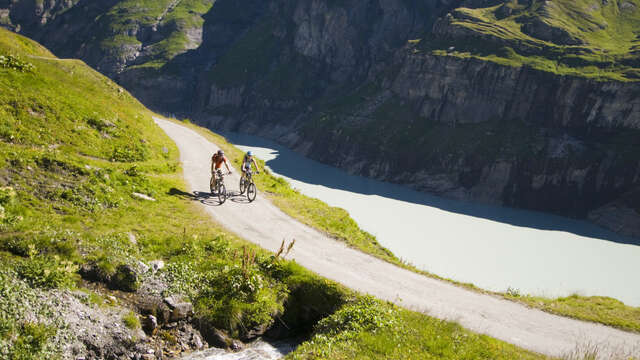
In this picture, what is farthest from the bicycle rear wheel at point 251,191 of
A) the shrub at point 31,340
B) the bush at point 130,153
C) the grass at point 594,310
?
the shrub at point 31,340

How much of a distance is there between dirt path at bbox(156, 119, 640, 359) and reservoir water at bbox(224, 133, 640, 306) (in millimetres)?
6364

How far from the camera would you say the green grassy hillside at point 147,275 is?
11.2 m

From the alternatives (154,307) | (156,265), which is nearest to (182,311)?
(154,307)

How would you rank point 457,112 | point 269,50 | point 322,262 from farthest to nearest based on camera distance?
point 269,50
point 457,112
point 322,262

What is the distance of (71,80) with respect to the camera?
36219 millimetres

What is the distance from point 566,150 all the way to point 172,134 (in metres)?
80.8

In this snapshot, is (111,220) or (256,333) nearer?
(256,333)

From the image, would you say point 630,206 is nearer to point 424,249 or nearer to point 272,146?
point 424,249

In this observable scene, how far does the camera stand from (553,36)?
11019 cm

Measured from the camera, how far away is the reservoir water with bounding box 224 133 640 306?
144 ft

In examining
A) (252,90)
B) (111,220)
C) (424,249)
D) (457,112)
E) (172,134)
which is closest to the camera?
(111,220)

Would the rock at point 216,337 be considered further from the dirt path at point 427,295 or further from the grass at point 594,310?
the grass at point 594,310

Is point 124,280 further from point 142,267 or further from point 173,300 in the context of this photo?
point 173,300

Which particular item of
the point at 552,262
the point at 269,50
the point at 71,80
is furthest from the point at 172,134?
the point at 269,50
